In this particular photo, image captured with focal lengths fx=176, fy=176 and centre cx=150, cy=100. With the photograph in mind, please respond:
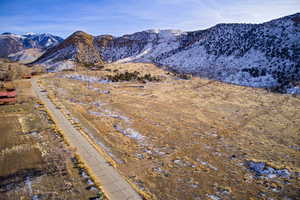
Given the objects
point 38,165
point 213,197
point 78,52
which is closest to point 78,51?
point 78,52

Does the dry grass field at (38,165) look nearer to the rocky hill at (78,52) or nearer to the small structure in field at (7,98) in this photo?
the small structure in field at (7,98)

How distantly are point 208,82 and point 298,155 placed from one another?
28270mm

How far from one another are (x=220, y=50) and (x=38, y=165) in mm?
58311

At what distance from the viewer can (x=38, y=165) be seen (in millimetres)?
11078

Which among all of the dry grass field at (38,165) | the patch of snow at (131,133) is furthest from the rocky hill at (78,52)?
the patch of snow at (131,133)

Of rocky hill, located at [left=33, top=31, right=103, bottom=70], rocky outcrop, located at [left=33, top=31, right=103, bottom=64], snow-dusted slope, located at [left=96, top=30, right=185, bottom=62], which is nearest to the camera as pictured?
rocky hill, located at [left=33, top=31, right=103, bottom=70]

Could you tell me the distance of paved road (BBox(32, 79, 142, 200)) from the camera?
8934 millimetres

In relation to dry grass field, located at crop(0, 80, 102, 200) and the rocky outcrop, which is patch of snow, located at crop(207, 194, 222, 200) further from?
the rocky outcrop

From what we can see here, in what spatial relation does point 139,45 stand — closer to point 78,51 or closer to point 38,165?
point 78,51

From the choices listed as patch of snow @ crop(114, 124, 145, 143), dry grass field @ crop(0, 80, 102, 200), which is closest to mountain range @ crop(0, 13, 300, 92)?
patch of snow @ crop(114, 124, 145, 143)

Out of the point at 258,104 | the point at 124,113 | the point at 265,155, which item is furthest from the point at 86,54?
the point at 265,155

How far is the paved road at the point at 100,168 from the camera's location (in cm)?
893

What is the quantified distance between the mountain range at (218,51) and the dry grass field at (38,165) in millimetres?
36592

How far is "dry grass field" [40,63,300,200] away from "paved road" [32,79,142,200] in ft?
2.10
